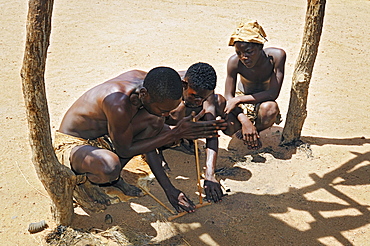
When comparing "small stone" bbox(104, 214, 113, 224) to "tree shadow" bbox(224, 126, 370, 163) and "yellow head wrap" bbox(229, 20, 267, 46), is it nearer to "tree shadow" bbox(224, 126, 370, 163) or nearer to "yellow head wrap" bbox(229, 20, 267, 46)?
"tree shadow" bbox(224, 126, 370, 163)

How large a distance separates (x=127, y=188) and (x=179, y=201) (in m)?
0.50

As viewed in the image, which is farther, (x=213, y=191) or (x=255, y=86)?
(x=255, y=86)

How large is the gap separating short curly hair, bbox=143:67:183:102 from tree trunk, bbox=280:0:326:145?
5.73ft

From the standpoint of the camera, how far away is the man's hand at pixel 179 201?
324 cm

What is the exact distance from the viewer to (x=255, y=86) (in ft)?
14.4

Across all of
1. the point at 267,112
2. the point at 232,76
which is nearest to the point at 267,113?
the point at 267,112

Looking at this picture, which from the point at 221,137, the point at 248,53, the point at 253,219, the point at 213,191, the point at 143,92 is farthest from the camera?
the point at 221,137

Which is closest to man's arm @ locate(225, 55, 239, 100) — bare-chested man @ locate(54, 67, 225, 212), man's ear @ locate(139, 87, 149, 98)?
bare-chested man @ locate(54, 67, 225, 212)

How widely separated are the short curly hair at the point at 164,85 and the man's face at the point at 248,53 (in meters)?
1.27

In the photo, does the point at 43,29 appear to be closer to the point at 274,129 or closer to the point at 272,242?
the point at 272,242

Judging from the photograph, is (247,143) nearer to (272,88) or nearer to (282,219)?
(272,88)

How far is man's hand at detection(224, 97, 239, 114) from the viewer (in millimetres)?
4121

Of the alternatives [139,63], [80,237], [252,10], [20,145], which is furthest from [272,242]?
[252,10]

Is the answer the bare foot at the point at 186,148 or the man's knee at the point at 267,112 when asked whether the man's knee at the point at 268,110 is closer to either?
the man's knee at the point at 267,112
